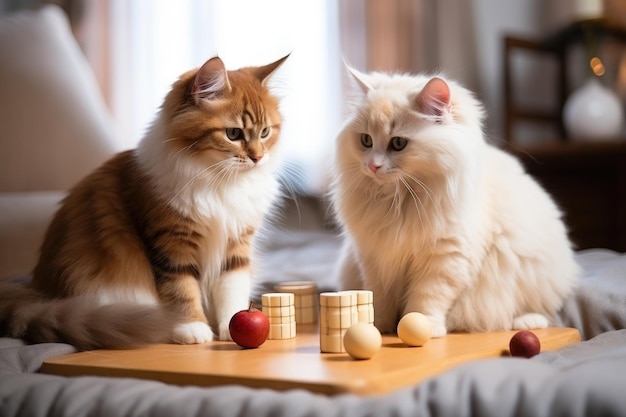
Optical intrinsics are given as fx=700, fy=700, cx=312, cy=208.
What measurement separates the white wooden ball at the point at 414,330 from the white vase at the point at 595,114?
2500mm

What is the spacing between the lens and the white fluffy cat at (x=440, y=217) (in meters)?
1.53

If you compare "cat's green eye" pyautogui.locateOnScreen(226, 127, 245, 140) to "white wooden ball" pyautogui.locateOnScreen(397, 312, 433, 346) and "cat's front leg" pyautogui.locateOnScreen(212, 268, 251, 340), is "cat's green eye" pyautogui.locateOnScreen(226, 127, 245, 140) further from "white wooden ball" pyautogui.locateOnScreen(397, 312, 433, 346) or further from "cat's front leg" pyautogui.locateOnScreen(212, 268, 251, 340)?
"white wooden ball" pyautogui.locateOnScreen(397, 312, 433, 346)

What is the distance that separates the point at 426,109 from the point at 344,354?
0.56 m

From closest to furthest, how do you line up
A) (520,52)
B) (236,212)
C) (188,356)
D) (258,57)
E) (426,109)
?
(188,356) → (426,109) → (236,212) → (258,57) → (520,52)

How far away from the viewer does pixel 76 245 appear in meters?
1.58

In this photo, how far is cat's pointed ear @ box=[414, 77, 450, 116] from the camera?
1.49 metres

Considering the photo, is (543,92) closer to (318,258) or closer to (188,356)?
(318,258)

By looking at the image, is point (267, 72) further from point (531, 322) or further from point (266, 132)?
point (531, 322)

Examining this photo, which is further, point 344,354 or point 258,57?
point 258,57

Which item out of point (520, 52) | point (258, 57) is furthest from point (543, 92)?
point (258, 57)

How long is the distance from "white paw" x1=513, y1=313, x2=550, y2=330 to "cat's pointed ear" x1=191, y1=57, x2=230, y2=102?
86cm

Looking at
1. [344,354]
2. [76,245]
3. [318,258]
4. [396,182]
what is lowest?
[318,258]

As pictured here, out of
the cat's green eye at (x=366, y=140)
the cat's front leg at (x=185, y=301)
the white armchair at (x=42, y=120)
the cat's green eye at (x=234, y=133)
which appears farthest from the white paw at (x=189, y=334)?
the white armchair at (x=42, y=120)

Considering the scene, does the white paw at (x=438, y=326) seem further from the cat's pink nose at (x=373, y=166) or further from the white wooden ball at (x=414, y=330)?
the cat's pink nose at (x=373, y=166)
